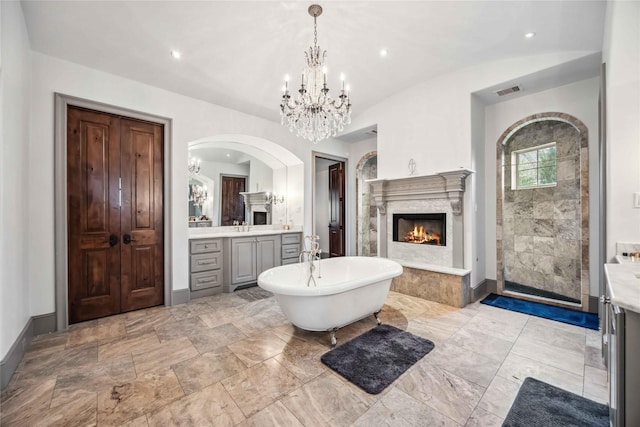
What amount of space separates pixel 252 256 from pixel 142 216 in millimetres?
1702

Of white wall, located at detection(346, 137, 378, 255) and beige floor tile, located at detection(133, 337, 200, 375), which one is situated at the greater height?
white wall, located at detection(346, 137, 378, 255)

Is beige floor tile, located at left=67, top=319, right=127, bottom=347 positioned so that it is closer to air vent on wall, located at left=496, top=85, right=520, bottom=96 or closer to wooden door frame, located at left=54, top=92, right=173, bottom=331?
wooden door frame, located at left=54, top=92, right=173, bottom=331

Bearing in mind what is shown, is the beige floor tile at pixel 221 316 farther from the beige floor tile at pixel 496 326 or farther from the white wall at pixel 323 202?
the white wall at pixel 323 202

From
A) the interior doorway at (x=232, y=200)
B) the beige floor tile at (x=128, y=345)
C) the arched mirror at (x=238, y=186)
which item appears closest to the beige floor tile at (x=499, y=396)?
the beige floor tile at (x=128, y=345)

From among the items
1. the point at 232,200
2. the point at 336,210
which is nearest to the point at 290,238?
the point at 232,200

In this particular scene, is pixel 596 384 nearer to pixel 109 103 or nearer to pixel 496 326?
pixel 496 326

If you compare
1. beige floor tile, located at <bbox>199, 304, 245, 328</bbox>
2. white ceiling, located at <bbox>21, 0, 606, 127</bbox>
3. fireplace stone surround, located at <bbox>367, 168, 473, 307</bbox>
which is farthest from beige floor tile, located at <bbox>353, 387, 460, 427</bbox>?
white ceiling, located at <bbox>21, 0, 606, 127</bbox>

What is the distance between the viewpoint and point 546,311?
3271mm

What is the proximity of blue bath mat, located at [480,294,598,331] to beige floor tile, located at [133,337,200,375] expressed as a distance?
366cm

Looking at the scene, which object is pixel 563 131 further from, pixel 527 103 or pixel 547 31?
pixel 547 31

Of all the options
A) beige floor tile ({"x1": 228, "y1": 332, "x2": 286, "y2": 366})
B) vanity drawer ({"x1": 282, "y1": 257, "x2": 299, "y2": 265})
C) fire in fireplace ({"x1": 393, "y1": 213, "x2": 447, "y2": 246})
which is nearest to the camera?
beige floor tile ({"x1": 228, "y1": 332, "x2": 286, "y2": 366})

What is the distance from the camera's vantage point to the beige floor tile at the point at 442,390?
166cm

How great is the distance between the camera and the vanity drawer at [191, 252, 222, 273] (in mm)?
3850

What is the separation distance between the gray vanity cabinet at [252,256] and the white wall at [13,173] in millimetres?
2248
